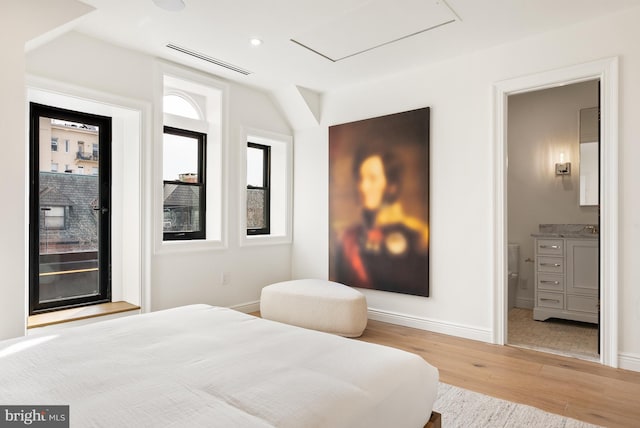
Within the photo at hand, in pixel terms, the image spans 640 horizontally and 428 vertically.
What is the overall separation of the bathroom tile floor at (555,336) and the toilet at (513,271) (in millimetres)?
410

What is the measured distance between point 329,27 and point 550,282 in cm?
354

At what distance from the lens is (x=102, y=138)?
3643 millimetres

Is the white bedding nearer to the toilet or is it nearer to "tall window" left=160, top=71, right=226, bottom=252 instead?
"tall window" left=160, top=71, right=226, bottom=252

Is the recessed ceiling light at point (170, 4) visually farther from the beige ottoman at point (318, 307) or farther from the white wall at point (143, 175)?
the beige ottoman at point (318, 307)

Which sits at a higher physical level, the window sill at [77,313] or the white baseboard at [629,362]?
the window sill at [77,313]

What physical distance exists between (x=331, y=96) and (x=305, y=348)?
3621 millimetres

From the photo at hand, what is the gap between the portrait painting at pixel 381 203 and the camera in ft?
12.7

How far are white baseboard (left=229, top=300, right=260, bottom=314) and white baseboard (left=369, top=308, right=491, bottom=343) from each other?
132cm

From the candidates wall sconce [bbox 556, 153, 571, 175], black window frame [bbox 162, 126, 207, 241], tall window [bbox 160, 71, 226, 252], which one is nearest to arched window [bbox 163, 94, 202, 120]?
tall window [bbox 160, 71, 226, 252]

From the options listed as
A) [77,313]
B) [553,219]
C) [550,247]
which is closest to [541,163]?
[553,219]

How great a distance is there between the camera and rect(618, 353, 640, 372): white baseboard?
276 centimetres

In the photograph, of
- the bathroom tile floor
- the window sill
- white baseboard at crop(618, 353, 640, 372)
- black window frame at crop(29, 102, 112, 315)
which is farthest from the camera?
the bathroom tile floor

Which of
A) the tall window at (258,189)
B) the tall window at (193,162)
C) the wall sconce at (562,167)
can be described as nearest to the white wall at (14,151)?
the tall window at (193,162)

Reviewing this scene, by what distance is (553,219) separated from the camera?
15.7 ft
